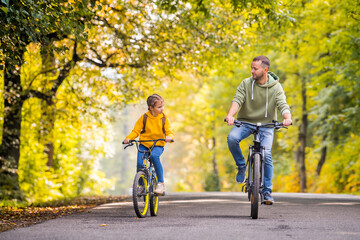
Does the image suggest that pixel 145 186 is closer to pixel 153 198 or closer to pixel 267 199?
pixel 153 198

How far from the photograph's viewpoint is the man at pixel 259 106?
783cm

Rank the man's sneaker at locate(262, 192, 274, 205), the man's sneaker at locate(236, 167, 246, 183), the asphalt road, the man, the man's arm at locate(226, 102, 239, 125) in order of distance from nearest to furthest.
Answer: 1. the asphalt road
2. the man's arm at locate(226, 102, 239, 125)
3. the man's sneaker at locate(262, 192, 274, 205)
4. the man
5. the man's sneaker at locate(236, 167, 246, 183)

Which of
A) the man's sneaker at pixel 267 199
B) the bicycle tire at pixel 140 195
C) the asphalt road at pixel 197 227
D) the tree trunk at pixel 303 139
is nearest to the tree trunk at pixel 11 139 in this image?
the asphalt road at pixel 197 227

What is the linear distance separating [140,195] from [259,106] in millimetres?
2140

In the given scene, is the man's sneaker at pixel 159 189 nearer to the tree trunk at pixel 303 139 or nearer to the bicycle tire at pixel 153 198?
the bicycle tire at pixel 153 198

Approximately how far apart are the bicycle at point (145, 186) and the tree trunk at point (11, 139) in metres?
6.88

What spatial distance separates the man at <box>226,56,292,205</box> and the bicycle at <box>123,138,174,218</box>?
1.19m

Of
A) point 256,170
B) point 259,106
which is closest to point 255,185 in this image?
point 256,170

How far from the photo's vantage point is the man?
783 cm

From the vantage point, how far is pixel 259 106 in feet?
Result: 26.1

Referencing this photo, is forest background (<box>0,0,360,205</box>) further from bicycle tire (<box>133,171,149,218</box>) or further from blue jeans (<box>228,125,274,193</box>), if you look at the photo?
blue jeans (<box>228,125,274,193</box>)

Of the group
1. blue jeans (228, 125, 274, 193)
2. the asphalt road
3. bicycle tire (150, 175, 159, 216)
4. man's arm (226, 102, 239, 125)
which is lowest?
the asphalt road

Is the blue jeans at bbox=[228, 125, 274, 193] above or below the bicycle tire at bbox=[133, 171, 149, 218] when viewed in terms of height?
above

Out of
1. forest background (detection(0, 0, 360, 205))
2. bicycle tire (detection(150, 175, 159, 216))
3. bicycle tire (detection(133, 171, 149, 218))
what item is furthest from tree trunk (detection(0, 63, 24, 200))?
bicycle tire (detection(133, 171, 149, 218))
